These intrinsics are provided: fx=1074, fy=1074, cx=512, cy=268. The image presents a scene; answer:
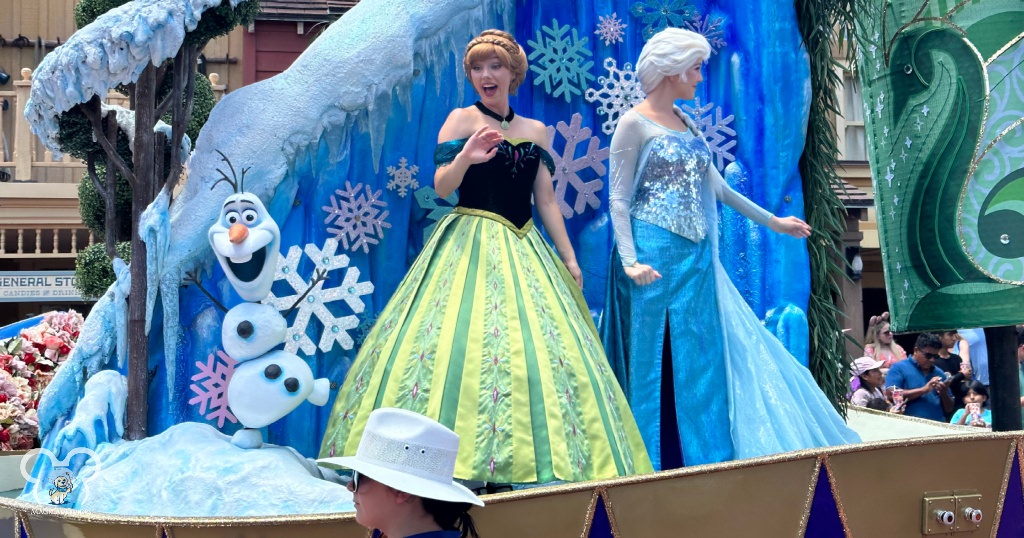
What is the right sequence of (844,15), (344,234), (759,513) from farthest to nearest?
(844,15), (344,234), (759,513)

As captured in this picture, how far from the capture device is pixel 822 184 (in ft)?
13.6

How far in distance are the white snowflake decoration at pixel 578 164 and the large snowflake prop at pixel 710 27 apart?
1.94 feet

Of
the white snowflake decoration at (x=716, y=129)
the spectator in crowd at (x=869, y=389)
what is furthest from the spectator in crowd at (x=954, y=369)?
the white snowflake decoration at (x=716, y=129)

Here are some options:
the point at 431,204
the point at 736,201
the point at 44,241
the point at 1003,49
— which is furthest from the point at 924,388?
the point at 44,241

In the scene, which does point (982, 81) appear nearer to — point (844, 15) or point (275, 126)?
point (844, 15)

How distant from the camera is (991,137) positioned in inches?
137

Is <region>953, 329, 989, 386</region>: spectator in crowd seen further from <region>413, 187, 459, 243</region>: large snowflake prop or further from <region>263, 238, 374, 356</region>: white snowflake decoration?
<region>263, 238, 374, 356</region>: white snowflake decoration

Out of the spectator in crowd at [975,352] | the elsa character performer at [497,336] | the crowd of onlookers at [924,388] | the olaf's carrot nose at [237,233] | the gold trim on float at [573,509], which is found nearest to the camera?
the gold trim on float at [573,509]

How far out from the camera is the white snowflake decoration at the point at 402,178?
3.89m

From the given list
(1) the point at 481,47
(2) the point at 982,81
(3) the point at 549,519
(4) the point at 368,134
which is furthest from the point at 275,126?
(2) the point at 982,81

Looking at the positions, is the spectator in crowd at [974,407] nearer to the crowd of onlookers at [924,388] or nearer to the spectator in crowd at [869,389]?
the crowd of onlookers at [924,388]

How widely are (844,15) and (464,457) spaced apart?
2.34 meters

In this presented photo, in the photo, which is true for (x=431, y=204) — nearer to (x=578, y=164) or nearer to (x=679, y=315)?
(x=578, y=164)

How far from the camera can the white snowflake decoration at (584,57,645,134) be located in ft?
13.6
